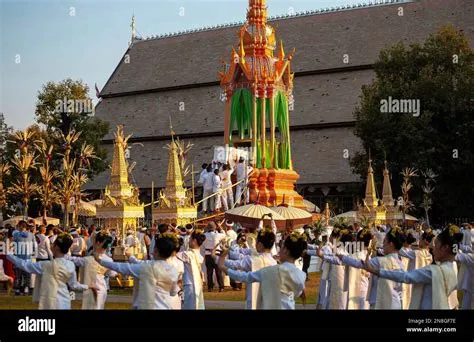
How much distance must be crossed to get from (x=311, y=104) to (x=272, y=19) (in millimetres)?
7686

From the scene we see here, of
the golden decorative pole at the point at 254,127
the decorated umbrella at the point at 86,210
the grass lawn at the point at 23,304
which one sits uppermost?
the golden decorative pole at the point at 254,127

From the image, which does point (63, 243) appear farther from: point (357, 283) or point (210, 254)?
point (210, 254)

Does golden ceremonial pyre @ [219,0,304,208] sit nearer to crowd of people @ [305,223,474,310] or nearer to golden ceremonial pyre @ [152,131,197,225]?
golden ceremonial pyre @ [152,131,197,225]

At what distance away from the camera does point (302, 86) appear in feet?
143

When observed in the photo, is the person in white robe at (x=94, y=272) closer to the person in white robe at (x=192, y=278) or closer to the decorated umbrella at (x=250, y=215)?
the person in white robe at (x=192, y=278)

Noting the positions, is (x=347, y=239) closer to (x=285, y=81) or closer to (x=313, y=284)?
(x=313, y=284)

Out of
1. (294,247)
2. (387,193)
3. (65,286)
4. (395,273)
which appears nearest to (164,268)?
(65,286)

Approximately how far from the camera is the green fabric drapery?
85.0 feet

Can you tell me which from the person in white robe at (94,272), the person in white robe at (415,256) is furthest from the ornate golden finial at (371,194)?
the person in white robe at (94,272)

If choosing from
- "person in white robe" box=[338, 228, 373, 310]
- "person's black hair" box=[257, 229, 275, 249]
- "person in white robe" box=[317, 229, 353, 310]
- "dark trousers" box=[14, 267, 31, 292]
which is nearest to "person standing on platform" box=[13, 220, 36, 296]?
"dark trousers" box=[14, 267, 31, 292]

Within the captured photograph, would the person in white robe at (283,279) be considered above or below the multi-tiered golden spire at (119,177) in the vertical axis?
below

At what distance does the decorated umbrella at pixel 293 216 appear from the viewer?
21.2 m

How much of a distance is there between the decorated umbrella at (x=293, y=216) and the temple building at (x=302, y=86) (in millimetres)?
14015
